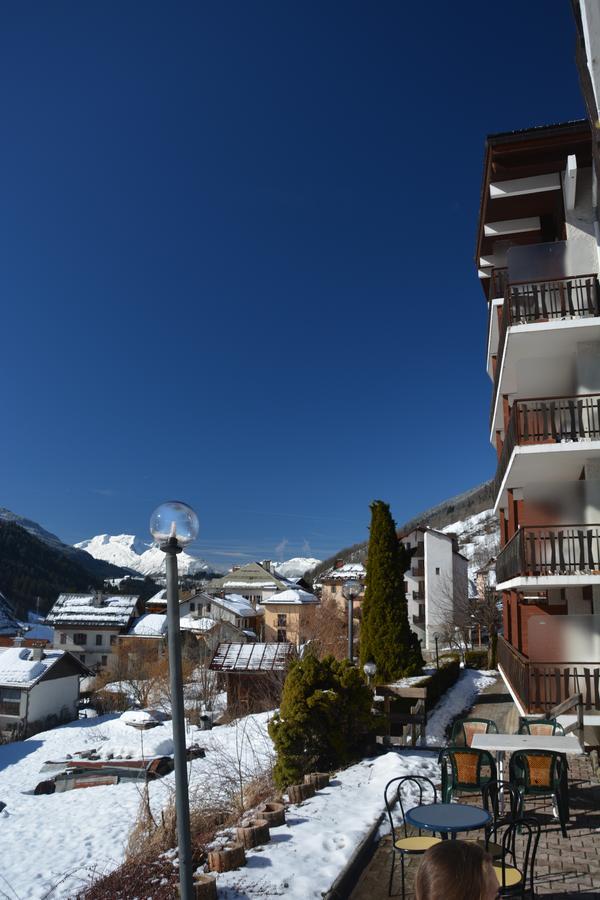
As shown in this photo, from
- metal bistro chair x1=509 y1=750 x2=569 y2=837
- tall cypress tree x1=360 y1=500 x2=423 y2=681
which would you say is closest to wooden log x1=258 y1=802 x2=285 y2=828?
metal bistro chair x1=509 y1=750 x2=569 y2=837

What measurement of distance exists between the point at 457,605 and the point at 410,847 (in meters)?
39.7

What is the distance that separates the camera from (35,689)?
41.8 meters

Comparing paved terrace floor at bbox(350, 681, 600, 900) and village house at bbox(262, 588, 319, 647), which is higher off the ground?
paved terrace floor at bbox(350, 681, 600, 900)

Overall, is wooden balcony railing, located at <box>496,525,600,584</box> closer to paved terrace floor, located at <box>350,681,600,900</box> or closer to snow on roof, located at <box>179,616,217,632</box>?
paved terrace floor, located at <box>350,681,600,900</box>

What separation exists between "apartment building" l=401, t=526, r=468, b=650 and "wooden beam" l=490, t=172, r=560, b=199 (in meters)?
32.1

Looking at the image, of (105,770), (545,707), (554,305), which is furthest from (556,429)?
(105,770)

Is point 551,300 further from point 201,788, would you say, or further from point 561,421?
point 201,788

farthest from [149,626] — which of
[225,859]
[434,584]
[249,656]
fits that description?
[225,859]

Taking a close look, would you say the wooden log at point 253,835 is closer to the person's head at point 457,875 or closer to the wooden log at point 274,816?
the wooden log at point 274,816

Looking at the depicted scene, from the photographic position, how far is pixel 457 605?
43594 mm

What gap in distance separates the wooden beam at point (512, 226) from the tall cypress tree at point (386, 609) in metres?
12.5

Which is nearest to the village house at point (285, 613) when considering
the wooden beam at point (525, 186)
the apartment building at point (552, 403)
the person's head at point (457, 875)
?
the apartment building at point (552, 403)

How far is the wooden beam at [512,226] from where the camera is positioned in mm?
14500

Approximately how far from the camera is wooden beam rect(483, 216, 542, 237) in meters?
14.5
